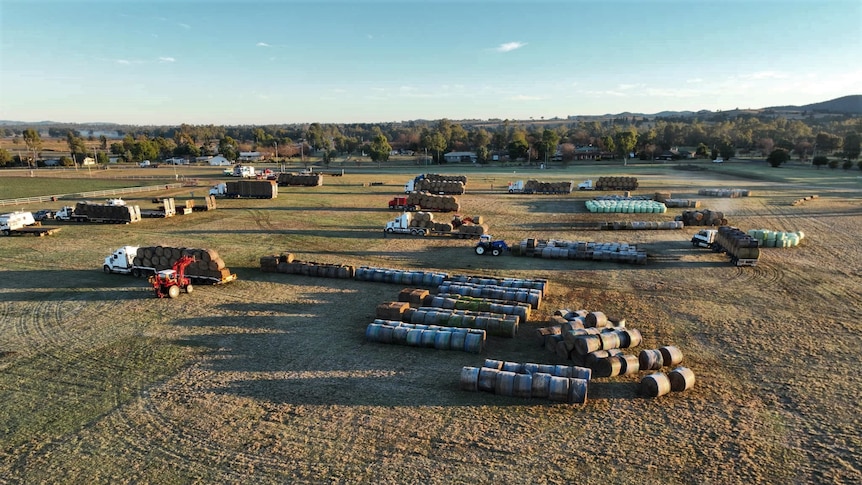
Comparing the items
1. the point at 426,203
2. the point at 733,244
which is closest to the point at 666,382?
the point at 733,244

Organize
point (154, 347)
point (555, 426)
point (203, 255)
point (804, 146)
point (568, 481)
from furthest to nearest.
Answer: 1. point (804, 146)
2. point (203, 255)
3. point (154, 347)
4. point (555, 426)
5. point (568, 481)

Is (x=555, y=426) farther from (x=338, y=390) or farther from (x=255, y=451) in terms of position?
(x=255, y=451)

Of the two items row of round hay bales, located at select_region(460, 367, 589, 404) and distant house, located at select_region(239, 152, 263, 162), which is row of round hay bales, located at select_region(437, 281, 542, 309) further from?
distant house, located at select_region(239, 152, 263, 162)

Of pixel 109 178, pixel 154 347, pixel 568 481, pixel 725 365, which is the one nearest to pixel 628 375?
pixel 725 365

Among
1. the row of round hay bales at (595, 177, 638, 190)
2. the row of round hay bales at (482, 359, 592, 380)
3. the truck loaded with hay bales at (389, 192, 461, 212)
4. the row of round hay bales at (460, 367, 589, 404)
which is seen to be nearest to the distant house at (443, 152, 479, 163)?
the row of round hay bales at (595, 177, 638, 190)

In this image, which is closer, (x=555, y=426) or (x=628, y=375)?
(x=555, y=426)

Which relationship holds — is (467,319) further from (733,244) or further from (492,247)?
(733,244)
